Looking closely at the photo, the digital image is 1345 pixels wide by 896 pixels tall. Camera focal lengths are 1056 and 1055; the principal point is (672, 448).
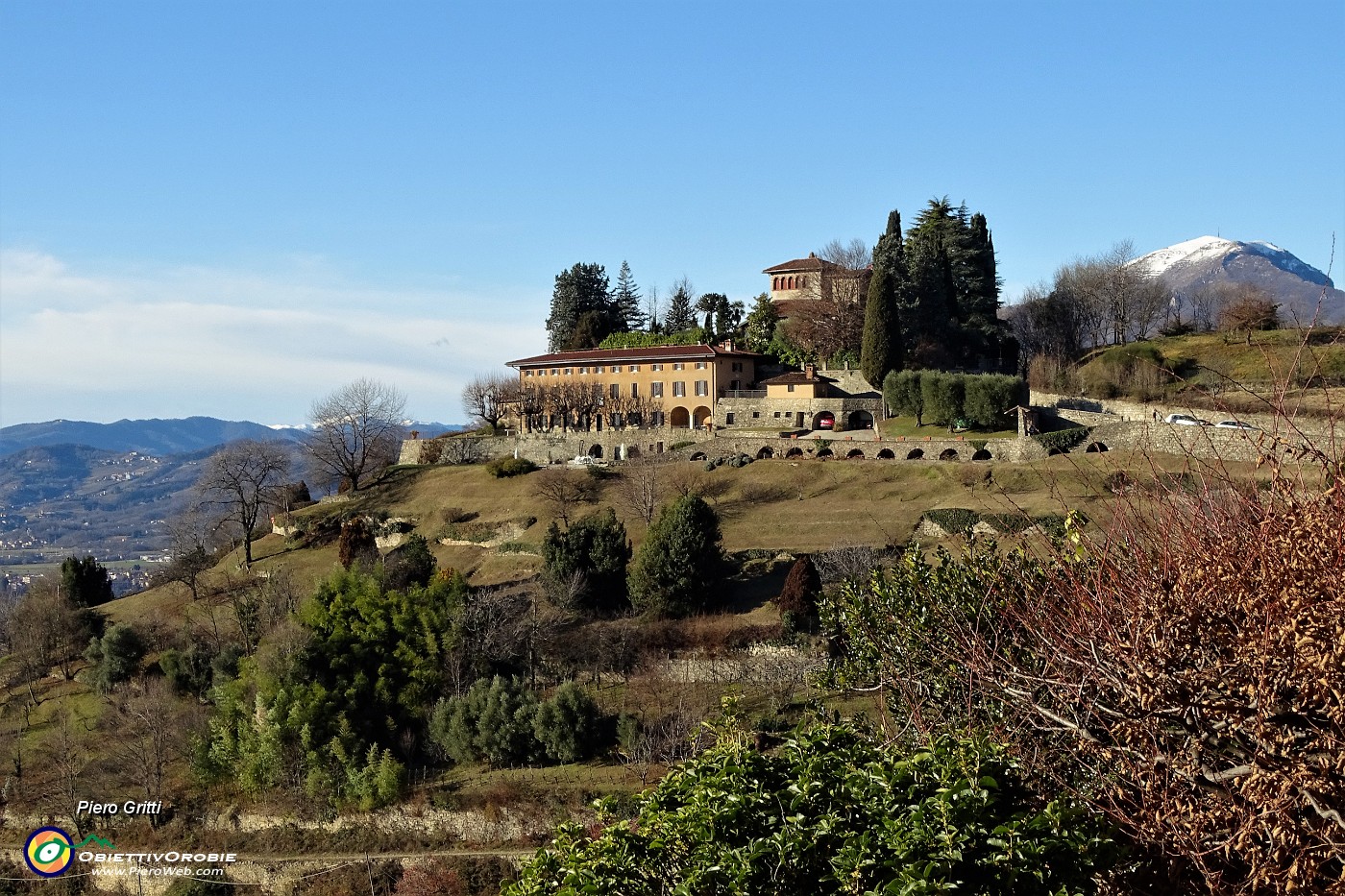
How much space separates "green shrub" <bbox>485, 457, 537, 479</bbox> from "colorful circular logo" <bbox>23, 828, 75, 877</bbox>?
2902 cm

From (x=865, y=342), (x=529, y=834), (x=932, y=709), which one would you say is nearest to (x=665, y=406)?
(x=865, y=342)

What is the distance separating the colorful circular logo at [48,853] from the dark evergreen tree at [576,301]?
163 ft

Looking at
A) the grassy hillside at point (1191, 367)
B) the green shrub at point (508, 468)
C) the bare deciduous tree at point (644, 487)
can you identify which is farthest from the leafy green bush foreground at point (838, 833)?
the green shrub at point (508, 468)

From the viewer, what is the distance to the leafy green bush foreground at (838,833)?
296 inches

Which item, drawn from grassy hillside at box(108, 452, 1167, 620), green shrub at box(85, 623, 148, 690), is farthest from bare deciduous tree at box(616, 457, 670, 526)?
green shrub at box(85, 623, 148, 690)

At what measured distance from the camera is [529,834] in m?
24.7

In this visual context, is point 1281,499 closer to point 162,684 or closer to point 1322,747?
point 1322,747

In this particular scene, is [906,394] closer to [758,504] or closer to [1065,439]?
[1065,439]

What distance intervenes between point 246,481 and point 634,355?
21990 mm

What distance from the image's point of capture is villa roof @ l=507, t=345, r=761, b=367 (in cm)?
5881

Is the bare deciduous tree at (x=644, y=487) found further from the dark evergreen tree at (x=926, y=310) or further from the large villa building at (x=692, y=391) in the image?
the dark evergreen tree at (x=926, y=310)

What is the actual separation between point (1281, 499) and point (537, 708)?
2324 cm

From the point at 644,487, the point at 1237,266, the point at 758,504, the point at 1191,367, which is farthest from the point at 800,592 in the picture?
the point at 1237,266

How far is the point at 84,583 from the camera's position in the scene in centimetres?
4875
